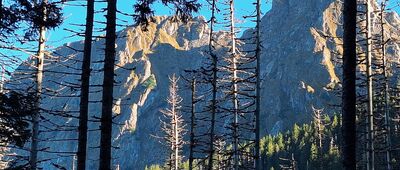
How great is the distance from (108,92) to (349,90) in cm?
546

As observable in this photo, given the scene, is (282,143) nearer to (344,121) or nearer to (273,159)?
(273,159)

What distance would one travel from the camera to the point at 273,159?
108 meters

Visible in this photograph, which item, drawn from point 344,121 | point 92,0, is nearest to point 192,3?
point 92,0

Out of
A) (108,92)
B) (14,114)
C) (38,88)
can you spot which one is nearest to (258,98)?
(38,88)

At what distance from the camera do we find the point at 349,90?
31.3 feet

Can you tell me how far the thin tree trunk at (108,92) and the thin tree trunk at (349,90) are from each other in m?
5.17

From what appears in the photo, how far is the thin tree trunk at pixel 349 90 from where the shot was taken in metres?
9.26

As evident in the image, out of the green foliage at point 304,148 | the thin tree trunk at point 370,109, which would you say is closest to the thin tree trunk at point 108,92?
the thin tree trunk at point 370,109

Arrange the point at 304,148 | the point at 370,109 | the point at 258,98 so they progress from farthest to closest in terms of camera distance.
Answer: the point at 304,148, the point at 370,109, the point at 258,98

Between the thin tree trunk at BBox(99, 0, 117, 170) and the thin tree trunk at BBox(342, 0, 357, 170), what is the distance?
5.17 m

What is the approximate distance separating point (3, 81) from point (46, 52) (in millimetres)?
1942

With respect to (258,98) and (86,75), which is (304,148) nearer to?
(258,98)

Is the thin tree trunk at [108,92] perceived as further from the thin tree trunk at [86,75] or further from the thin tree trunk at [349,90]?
the thin tree trunk at [349,90]

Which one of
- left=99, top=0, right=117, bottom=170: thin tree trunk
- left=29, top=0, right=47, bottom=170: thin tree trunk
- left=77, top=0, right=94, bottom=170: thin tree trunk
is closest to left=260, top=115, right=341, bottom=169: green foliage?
left=29, top=0, right=47, bottom=170: thin tree trunk
